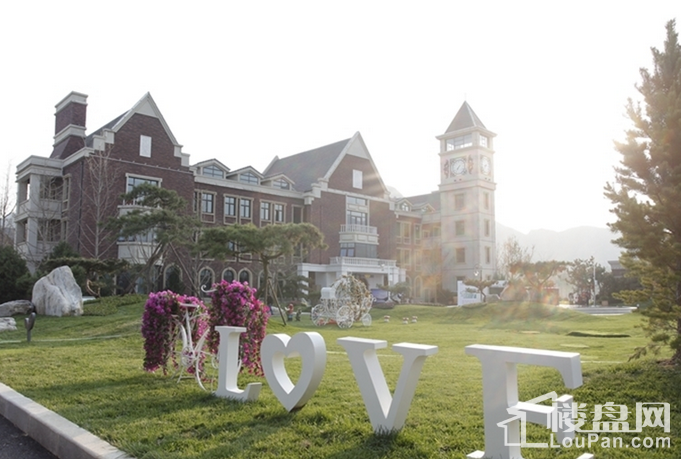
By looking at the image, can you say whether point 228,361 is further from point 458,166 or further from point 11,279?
point 458,166

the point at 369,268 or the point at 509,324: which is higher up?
the point at 369,268

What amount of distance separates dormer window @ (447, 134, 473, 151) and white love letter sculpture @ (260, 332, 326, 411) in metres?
47.6

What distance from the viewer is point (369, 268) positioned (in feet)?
134

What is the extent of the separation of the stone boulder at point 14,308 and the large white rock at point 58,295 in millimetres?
435

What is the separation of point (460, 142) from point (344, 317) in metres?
35.8

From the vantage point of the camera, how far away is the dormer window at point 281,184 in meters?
39.4

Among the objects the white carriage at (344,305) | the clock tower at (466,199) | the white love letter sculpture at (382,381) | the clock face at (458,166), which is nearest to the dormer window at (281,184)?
the clock tower at (466,199)

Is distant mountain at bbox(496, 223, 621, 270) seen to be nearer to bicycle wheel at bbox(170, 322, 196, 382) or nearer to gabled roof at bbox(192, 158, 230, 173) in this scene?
Result: gabled roof at bbox(192, 158, 230, 173)

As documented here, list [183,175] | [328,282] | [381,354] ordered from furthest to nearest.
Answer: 1. [328,282]
2. [183,175]
3. [381,354]

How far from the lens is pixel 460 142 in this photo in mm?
51562

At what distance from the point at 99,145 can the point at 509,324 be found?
2194 cm

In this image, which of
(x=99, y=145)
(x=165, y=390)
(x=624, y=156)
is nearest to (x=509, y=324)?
(x=624, y=156)

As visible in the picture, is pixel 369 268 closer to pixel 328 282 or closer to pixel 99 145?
pixel 328 282

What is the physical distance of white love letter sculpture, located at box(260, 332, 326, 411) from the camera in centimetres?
477
